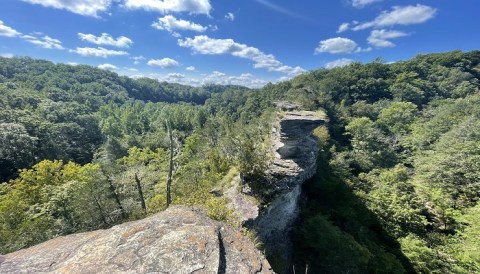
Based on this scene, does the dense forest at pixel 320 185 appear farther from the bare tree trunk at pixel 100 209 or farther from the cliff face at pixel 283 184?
the cliff face at pixel 283 184

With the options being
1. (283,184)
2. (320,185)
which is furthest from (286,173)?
(320,185)

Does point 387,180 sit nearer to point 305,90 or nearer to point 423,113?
point 423,113

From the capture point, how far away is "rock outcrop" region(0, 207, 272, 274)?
457cm

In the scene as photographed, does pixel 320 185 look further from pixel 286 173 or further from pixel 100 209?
pixel 100 209

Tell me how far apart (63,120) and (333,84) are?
72.1 meters

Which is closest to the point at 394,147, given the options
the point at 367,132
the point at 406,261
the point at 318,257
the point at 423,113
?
the point at 367,132

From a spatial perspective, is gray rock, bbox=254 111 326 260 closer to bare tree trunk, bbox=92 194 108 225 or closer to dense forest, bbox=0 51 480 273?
dense forest, bbox=0 51 480 273

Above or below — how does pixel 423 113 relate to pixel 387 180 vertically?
above

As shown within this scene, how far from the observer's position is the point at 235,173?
19.7 meters

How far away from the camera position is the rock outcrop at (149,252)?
15.0 feet

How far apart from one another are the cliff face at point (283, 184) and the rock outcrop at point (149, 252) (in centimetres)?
904

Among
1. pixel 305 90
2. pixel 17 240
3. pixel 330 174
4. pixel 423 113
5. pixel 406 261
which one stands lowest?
pixel 406 261

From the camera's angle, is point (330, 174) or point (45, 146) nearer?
point (330, 174)

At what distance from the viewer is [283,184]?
17.9m
